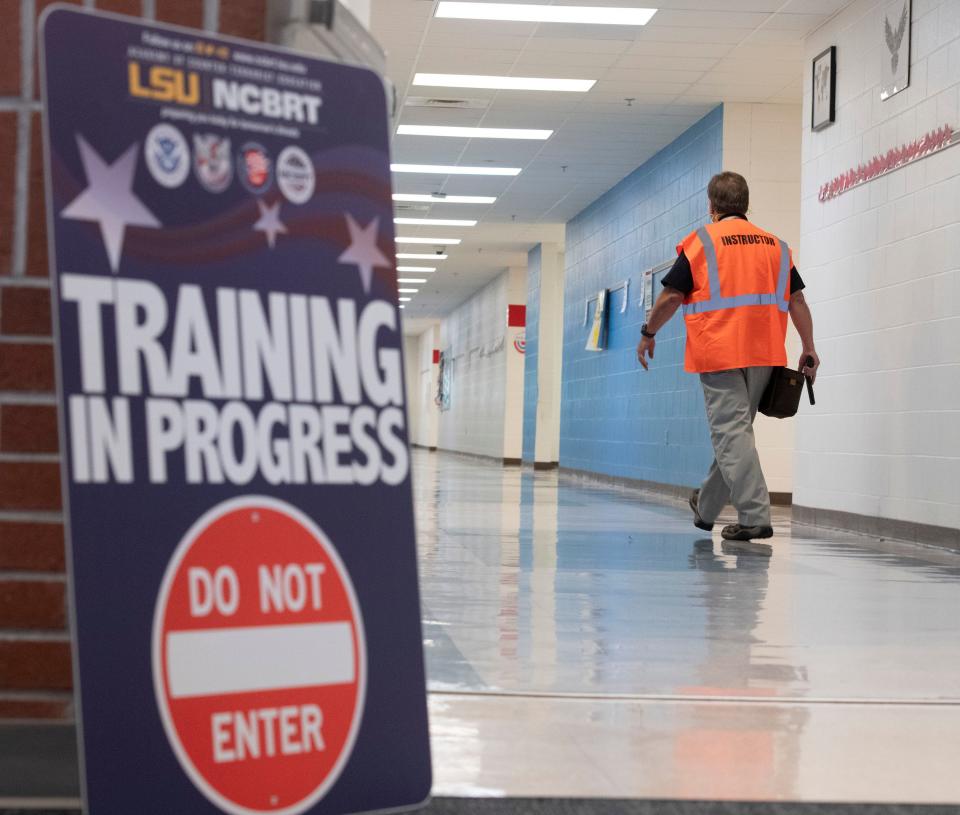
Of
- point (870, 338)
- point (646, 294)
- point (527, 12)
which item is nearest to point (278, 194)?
point (870, 338)

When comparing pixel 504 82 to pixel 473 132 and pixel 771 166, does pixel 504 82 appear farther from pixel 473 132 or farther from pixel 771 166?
pixel 771 166

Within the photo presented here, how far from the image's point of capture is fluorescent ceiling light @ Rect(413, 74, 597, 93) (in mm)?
9805

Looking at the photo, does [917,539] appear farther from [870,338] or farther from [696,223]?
[696,223]

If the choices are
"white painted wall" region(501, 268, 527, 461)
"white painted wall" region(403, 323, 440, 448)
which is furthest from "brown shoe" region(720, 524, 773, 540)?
"white painted wall" region(403, 323, 440, 448)

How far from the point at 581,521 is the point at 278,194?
19.1 ft

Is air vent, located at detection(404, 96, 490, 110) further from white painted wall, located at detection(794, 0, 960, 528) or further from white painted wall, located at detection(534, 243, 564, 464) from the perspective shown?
white painted wall, located at detection(534, 243, 564, 464)

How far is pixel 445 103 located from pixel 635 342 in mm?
3360

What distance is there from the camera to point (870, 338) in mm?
7234

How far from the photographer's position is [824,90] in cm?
806

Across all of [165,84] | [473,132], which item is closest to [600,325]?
[473,132]

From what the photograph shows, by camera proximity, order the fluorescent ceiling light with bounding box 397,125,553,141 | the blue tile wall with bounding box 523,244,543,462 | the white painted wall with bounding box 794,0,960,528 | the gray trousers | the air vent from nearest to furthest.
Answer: the gray trousers → the white painted wall with bounding box 794,0,960,528 → the air vent → the fluorescent ceiling light with bounding box 397,125,553,141 → the blue tile wall with bounding box 523,244,543,462

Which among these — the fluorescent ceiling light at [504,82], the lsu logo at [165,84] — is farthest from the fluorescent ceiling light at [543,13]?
the lsu logo at [165,84]

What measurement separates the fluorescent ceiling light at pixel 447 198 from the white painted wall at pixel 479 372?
6.43m

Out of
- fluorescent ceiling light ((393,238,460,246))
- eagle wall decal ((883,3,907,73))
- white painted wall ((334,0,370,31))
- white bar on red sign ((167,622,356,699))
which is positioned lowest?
white bar on red sign ((167,622,356,699))
